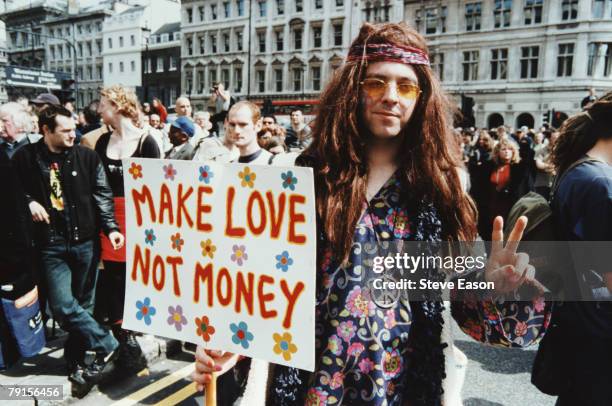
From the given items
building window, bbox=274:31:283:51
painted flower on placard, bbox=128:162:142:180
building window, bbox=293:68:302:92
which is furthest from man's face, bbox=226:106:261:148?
building window, bbox=274:31:283:51

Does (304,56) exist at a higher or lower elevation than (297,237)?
higher

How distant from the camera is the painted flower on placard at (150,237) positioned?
5.23 ft

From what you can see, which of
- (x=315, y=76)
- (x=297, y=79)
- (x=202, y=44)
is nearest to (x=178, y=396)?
(x=315, y=76)

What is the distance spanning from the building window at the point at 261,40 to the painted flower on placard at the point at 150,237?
46.3 meters

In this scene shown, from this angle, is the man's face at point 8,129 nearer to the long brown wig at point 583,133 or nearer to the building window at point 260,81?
the long brown wig at point 583,133

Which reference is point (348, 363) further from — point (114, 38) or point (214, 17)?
point (114, 38)

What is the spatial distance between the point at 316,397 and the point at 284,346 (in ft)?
0.61

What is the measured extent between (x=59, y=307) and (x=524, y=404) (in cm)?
326

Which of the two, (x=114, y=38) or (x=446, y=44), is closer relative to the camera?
(x=446, y=44)

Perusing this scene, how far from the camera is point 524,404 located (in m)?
3.31

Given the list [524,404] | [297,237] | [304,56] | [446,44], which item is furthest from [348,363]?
[304,56]

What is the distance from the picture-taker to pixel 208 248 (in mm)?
1498

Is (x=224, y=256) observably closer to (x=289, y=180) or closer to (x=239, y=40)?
(x=289, y=180)

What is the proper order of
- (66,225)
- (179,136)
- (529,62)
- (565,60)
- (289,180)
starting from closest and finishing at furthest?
1. (289,180)
2. (66,225)
3. (179,136)
4. (565,60)
5. (529,62)
